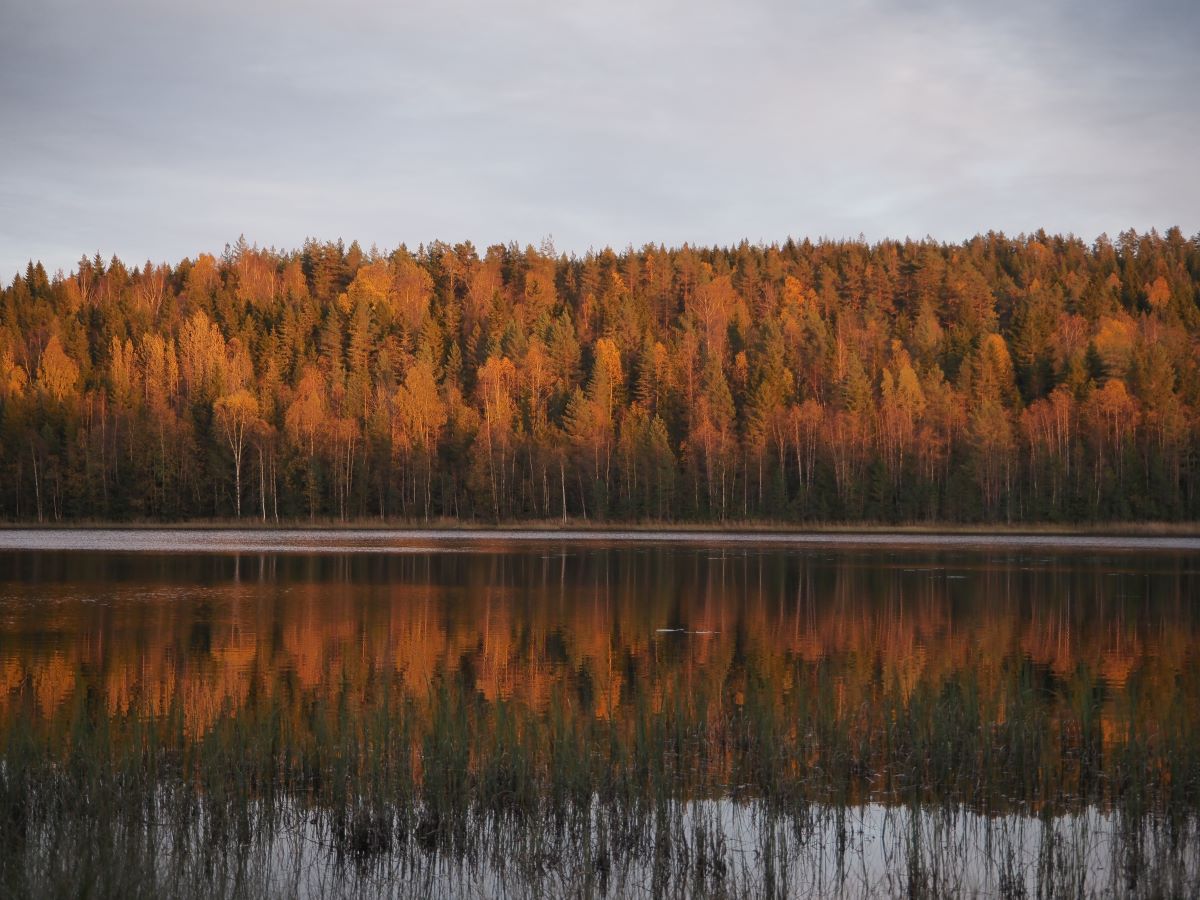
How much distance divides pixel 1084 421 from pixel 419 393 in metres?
56.8

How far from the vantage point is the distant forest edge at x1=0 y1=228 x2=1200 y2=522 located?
Result: 91.9m

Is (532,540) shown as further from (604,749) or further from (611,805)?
(611,805)

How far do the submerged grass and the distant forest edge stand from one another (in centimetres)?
8096

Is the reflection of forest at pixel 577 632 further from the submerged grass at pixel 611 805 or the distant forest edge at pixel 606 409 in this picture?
the distant forest edge at pixel 606 409

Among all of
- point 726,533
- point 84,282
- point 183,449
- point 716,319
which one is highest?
point 84,282

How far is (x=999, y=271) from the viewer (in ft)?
470

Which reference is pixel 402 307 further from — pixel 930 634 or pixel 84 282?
pixel 930 634

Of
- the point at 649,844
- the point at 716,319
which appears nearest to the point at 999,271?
the point at 716,319

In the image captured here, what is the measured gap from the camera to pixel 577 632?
24656mm

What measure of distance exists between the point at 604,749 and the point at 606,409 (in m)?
90.3

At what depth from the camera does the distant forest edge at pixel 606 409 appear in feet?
302

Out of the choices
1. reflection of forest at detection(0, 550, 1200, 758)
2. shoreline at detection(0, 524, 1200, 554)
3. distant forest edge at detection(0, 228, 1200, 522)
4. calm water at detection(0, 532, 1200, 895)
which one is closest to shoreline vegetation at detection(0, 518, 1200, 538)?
shoreline at detection(0, 524, 1200, 554)

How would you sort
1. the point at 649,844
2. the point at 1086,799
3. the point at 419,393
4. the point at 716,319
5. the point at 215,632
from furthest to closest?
the point at 716,319, the point at 419,393, the point at 215,632, the point at 1086,799, the point at 649,844

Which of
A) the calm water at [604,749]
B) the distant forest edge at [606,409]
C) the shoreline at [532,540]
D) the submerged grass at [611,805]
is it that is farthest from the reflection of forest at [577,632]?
the distant forest edge at [606,409]
